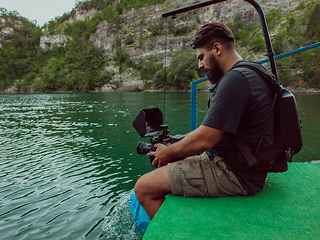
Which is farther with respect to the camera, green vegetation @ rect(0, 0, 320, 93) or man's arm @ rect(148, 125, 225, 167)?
green vegetation @ rect(0, 0, 320, 93)

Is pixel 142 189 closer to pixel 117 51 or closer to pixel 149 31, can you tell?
pixel 117 51

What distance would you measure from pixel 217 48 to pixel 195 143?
899 millimetres

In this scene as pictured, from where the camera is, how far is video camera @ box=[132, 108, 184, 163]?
6.97ft

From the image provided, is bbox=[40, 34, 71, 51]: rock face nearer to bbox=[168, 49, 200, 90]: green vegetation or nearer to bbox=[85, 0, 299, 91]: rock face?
bbox=[85, 0, 299, 91]: rock face

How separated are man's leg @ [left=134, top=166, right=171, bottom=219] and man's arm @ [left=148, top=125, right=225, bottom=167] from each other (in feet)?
0.54

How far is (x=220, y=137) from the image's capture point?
1.60 m

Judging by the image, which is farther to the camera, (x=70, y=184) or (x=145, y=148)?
(x=70, y=184)

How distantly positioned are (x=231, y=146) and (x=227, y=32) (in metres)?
1.04

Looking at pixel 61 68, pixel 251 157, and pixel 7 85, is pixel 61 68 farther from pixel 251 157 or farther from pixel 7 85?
pixel 251 157

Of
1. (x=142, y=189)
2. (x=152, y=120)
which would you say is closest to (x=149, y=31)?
(x=152, y=120)

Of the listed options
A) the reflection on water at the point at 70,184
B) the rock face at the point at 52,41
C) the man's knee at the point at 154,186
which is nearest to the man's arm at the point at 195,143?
the man's knee at the point at 154,186

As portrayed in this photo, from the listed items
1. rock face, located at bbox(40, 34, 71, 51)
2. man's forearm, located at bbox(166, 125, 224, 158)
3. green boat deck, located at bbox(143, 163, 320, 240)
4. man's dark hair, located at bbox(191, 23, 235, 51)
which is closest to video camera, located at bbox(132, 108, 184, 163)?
man's forearm, located at bbox(166, 125, 224, 158)

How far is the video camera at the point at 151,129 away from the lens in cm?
212

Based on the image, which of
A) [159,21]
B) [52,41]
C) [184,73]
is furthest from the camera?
[52,41]
